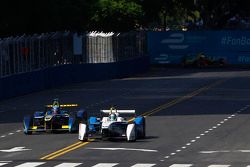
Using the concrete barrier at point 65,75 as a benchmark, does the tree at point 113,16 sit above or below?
above

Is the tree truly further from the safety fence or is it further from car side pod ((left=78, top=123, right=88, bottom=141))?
car side pod ((left=78, top=123, right=88, bottom=141))

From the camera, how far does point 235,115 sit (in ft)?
136

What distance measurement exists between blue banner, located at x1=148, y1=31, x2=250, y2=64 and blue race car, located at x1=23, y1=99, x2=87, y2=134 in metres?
55.1

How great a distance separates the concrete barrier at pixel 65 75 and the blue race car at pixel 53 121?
727 inches

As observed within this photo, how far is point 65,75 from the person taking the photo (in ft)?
214

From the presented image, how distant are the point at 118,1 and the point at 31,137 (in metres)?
60.7

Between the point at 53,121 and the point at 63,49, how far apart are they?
3407 cm

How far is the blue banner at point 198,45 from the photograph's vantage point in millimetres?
88938

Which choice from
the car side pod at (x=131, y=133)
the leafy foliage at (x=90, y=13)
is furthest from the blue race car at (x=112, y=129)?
the leafy foliage at (x=90, y=13)

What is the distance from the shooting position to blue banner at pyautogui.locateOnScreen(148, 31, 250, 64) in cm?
8894

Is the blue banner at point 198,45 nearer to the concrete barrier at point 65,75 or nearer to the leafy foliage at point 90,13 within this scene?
the leafy foliage at point 90,13

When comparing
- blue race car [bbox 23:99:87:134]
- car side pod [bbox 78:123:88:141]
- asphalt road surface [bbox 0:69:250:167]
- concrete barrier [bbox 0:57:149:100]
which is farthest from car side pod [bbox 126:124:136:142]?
concrete barrier [bbox 0:57:149:100]

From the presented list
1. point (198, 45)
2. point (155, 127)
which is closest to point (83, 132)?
point (155, 127)

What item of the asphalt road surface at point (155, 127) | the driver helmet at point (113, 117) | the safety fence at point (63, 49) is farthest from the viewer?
the safety fence at point (63, 49)
